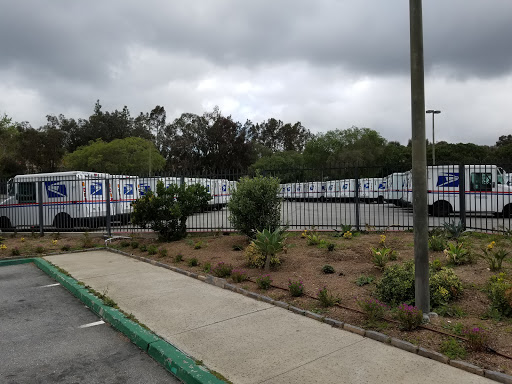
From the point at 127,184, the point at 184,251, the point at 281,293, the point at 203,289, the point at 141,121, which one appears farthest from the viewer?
the point at 141,121

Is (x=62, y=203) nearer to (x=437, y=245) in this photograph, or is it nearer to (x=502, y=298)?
(x=437, y=245)

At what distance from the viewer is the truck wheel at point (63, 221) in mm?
16016

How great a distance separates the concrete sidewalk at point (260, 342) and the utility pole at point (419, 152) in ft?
3.24

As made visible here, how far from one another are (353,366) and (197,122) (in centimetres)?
6437

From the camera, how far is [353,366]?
156 inches

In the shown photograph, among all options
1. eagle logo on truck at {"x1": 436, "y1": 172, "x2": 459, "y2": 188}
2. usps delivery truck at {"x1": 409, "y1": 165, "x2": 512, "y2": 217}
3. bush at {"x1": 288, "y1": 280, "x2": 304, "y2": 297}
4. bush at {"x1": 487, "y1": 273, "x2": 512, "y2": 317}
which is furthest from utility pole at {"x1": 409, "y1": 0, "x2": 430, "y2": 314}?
eagle logo on truck at {"x1": 436, "y1": 172, "x2": 459, "y2": 188}

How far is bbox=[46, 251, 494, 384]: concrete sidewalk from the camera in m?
3.81

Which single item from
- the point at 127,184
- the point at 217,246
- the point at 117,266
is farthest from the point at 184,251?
the point at 127,184

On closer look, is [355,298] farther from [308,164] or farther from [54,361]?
[308,164]

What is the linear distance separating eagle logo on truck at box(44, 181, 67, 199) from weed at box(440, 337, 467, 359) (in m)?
15.1

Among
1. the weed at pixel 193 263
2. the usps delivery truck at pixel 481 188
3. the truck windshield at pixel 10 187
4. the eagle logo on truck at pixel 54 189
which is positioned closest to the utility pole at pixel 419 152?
the weed at pixel 193 263

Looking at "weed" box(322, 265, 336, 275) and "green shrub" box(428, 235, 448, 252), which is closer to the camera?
"weed" box(322, 265, 336, 275)

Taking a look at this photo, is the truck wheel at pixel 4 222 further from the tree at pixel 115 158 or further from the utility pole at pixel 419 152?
the tree at pixel 115 158

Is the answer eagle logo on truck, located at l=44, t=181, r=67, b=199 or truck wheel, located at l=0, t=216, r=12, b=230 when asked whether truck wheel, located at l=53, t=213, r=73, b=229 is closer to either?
eagle logo on truck, located at l=44, t=181, r=67, b=199
